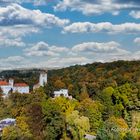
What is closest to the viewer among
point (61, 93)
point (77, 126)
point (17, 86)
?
point (77, 126)

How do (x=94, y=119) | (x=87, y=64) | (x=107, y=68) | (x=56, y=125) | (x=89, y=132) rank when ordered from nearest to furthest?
(x=56, y=125) → (x=89, y=132) → (x=94, y=119) → (x=107, y=68) → (x=87, y=64)

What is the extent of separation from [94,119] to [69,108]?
3.27 meters

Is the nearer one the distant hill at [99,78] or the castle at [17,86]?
the distant hill at [99,78]

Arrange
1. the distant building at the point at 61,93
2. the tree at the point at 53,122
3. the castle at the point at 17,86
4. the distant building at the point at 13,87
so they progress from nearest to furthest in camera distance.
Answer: the tree at the point at 53,122 < the distant building at the point at 61,93 < the distant building at the point at 13,87 < the castle at the point at 17,86

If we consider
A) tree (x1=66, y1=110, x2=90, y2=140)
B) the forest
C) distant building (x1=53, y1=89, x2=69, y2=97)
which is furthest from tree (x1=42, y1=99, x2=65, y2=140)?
distant building (x1=53, y1=89, x2=69, y2=97)

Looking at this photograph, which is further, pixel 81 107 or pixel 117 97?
pixel 117 97

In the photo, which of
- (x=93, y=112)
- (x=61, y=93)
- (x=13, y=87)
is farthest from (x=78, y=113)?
(x=13, y=87)

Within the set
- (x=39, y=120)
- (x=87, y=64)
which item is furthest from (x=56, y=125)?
(x=87, y=64)

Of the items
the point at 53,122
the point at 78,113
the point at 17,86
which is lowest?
the point at 53,122

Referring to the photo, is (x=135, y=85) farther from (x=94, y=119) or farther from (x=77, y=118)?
(x=77, y=118)

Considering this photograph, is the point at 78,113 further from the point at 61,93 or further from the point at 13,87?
the point at 13,87

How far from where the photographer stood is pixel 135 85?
260 ft

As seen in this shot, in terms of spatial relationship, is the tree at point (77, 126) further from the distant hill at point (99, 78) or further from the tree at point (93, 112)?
the distant hill at point (99, 78)

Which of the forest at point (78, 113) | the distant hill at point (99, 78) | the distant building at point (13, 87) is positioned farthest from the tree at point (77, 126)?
the distant building at point (13, 87)
